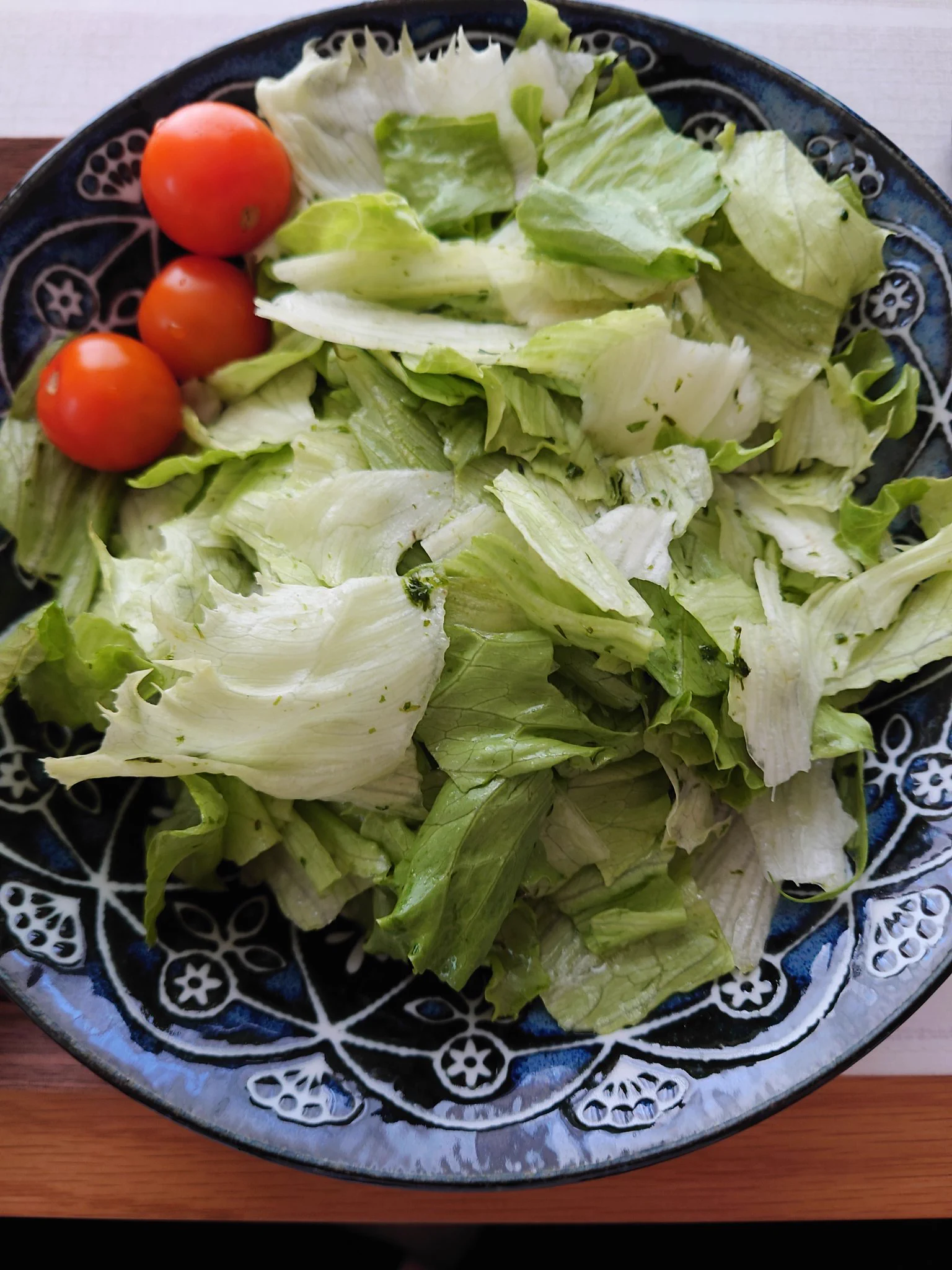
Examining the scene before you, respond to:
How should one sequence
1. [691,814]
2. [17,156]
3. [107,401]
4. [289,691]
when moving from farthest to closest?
[17,156] → [107,401] → [691,814] → [289,691]

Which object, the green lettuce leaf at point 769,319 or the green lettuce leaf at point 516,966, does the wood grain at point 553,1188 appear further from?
the green lettuce leaf at point 769,319

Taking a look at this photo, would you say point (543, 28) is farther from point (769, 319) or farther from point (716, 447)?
point (716, 447)

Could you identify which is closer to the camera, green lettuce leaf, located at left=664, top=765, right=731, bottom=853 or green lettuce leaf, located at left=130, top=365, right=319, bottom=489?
green lettuce leaf, located at left=664, top=765, right=731, bottom=853

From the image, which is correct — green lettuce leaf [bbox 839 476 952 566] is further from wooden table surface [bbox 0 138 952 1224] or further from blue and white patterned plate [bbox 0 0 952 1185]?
wooden table surface [bbox 0 138 952 1224]

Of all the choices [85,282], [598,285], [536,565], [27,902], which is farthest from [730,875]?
[85,282]

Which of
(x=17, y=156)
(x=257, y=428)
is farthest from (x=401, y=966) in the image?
(x=17, y=156)

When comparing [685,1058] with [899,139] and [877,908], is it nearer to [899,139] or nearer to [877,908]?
[877,908]

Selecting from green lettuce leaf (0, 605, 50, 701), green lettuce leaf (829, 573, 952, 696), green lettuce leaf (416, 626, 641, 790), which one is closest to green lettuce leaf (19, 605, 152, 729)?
green lettuce leaf (0, 605, 50, 701)
